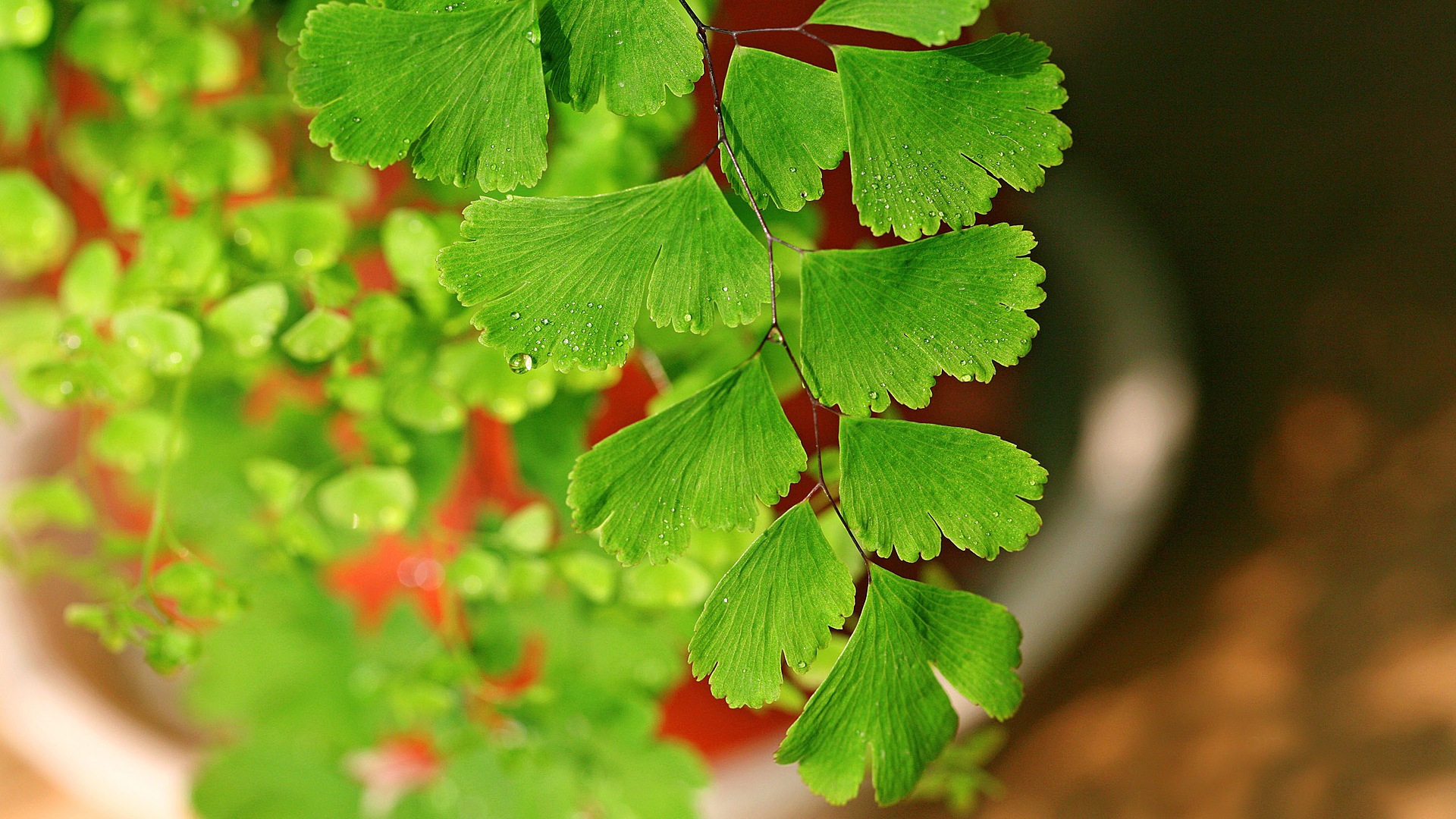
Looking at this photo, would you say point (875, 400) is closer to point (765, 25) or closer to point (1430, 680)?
point (765, 25)

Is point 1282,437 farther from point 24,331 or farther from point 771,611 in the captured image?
point 24,331

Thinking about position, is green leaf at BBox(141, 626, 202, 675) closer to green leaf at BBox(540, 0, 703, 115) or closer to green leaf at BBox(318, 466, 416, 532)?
green leaf at BBox(318, 466, 416, 532)

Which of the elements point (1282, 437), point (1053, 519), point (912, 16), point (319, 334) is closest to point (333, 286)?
point (319, 334)

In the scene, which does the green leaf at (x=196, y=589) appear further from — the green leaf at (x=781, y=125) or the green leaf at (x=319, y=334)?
the green leaf at (x=781, y=125)

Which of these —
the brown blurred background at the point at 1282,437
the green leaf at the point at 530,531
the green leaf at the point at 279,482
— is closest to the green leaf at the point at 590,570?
the green leaf at the point at 530,531

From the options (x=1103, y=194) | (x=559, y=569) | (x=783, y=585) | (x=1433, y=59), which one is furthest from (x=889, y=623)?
(x=1433, y=59)

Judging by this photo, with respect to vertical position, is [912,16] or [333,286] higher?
[912,16]

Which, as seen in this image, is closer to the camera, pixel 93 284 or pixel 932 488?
pixel 932 488
